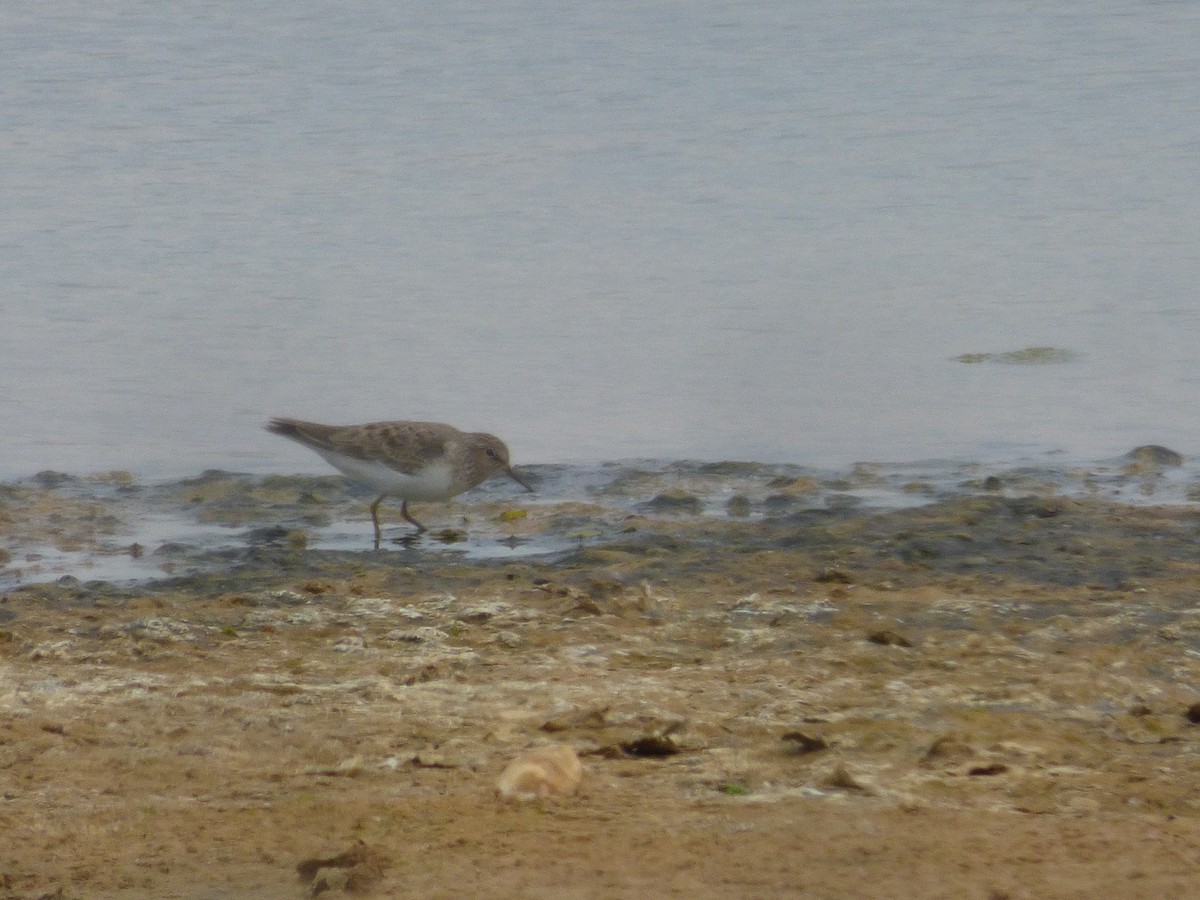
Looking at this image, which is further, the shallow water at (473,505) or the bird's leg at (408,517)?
the bird's leg at (408,517)

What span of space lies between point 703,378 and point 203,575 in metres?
4.48

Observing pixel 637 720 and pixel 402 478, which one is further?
pixel 402 478

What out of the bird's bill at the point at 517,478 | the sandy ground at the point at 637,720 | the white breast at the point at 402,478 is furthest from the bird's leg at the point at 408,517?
the sandy ground at the point at 637,720

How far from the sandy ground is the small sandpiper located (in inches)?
32.9

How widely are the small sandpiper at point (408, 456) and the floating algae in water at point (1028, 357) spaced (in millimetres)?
3723

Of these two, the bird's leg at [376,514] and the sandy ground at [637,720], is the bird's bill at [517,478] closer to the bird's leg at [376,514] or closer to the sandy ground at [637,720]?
the bird's leg at [376,514]

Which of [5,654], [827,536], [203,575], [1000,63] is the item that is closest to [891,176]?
[1000,63]

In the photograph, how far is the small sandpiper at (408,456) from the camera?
9.17 meters

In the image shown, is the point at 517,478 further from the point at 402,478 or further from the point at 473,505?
the point at 402,478

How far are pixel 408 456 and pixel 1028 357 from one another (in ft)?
14.7

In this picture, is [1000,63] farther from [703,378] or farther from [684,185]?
[703,378]

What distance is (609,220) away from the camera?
14703 mm

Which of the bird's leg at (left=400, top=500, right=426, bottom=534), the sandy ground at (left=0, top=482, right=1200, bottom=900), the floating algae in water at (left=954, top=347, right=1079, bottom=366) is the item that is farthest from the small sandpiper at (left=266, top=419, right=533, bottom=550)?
the floating algae in water at (left=954, top=347, right=1079, bottom=366)

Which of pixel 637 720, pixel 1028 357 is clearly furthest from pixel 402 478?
pixel 1028 357
